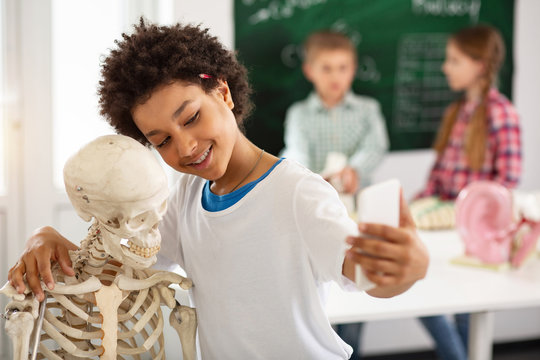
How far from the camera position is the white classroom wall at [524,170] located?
3348 millimetres

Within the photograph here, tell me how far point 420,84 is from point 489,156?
0.80 meters

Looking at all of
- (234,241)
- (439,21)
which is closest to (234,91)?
(234,241)

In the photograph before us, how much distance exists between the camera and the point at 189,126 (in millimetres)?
1085

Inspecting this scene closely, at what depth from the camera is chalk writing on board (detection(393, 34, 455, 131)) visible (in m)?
3.36

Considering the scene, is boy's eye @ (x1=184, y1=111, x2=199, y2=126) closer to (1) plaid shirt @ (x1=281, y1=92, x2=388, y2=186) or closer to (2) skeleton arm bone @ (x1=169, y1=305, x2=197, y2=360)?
(2) skeleton arm bone @ (x1=169, y1=305, x2=197, y2=360)

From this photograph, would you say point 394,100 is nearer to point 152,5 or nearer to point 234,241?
point 152,5

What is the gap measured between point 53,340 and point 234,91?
624 mm

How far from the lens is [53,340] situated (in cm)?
122

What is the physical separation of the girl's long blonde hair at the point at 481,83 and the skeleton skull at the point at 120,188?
201 cm

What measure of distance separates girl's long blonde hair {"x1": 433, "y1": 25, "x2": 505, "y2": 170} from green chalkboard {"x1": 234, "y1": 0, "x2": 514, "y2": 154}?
1.23 ft

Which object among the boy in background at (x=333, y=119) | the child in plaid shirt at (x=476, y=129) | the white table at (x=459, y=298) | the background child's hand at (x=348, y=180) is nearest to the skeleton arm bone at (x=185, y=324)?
the white table at (x=459, y=298)

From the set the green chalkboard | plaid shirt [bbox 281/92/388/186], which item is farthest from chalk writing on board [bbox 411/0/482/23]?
plaid shirt [bbox 281/92/388/186]

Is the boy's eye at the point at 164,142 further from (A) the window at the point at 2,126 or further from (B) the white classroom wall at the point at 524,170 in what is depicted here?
(B) the white classroom wall at the point at 524,170

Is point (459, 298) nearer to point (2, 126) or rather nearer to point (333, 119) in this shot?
point (333, 119)
